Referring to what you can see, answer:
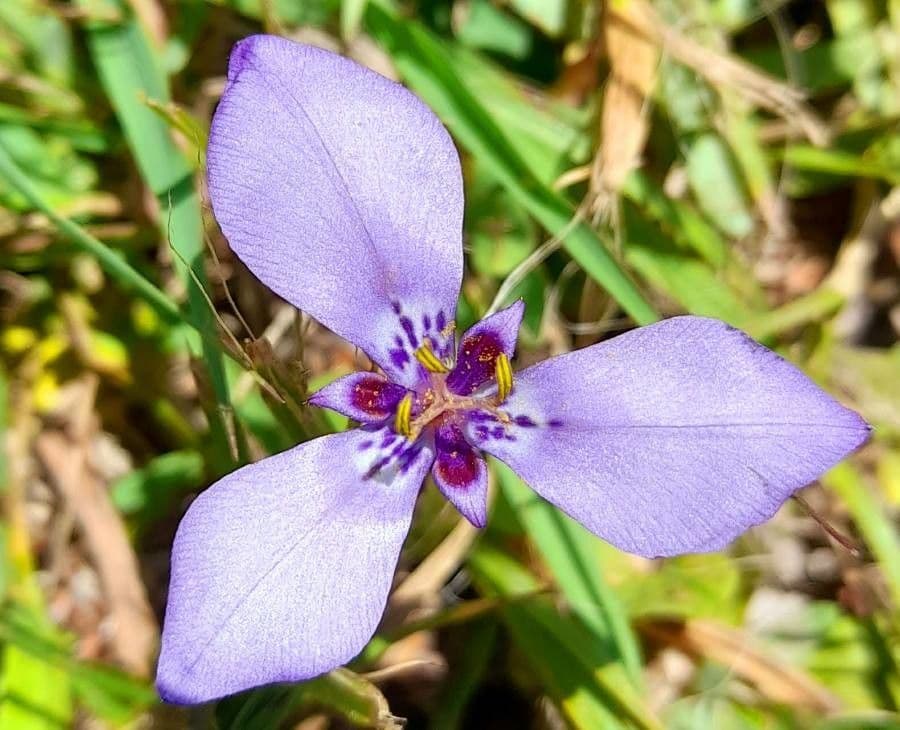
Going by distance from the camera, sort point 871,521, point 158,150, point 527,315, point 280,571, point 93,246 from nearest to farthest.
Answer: point 280,571 → point 93,246 → point 158,150 → point 527,315 → point 871,521

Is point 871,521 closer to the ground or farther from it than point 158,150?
closer to the ground

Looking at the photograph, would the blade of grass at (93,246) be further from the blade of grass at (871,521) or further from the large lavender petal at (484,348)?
the blade of grass at (871,521)

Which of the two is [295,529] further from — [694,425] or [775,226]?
[775,226]

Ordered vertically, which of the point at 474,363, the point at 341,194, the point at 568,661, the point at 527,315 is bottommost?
the point at 568,661

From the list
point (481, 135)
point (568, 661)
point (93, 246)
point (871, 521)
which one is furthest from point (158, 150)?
point (871, 521)

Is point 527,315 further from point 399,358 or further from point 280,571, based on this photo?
point 280,571

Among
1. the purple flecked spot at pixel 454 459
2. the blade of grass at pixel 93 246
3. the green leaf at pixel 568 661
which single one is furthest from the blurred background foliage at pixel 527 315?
the purple flecked spot at pixel 454 459

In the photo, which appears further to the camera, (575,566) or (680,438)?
(575,566)

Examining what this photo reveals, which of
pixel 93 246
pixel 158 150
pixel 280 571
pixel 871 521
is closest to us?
pixel 280 571

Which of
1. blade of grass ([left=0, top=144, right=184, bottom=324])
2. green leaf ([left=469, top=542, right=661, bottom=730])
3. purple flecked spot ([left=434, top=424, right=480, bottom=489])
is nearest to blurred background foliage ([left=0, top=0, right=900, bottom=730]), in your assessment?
green leaf ([left=469, top=542, right=661, bottom=730])
